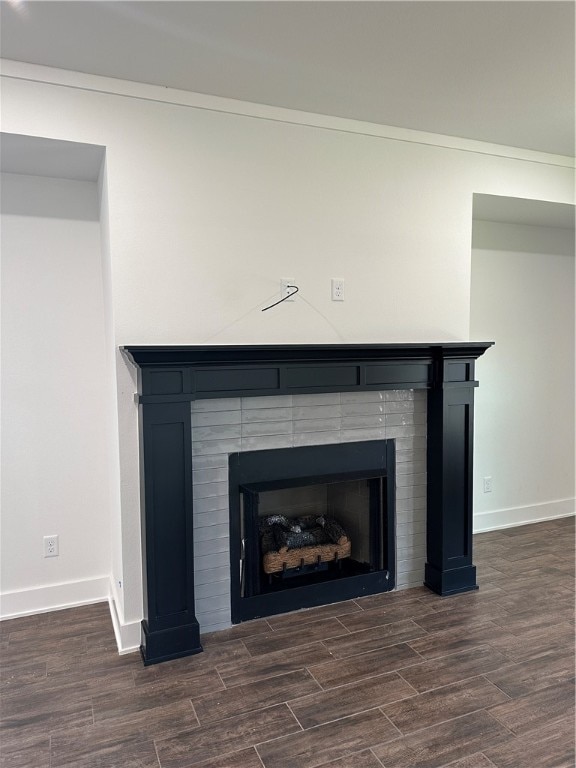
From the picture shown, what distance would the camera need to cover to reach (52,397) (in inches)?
115

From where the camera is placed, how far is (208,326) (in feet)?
8.61

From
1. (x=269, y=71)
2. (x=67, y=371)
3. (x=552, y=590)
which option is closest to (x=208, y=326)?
(x=67, y=371)

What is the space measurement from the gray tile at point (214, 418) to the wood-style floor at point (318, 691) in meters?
1.00

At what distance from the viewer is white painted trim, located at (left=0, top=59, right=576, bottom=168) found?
2283mm

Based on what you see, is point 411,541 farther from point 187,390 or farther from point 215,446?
point 187,390

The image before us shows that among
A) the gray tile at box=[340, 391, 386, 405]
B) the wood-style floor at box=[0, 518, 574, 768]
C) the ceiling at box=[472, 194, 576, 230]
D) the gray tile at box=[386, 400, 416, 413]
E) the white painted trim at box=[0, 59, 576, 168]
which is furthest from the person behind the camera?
the ceiling at box=[472, 194, 576, 230]

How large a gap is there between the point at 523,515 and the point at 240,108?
11.3 ft

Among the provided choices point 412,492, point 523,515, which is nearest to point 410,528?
point 412,492

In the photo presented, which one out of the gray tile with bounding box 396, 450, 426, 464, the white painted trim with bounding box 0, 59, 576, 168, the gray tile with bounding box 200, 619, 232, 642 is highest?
the white painted trim with bounding box 0, 59, 576, 168

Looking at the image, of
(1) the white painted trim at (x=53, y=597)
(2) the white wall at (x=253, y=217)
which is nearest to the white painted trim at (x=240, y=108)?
(2) the white wall at (x=253, y=217)

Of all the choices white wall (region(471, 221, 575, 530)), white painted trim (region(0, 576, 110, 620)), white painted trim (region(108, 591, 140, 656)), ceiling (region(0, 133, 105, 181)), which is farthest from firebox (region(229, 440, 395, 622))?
ceiling (region(0, 133, 105, 181))

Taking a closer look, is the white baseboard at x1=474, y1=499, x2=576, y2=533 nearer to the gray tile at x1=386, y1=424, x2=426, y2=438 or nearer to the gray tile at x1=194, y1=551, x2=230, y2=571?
the gray tile at x1=386, y1=424, x2=426, y2=438

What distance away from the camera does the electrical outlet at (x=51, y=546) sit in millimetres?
2928

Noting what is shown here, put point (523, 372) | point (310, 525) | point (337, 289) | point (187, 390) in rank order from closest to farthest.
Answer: point (187, 390) < point (337, 289) < point (310, 525) < point (523, 372)
